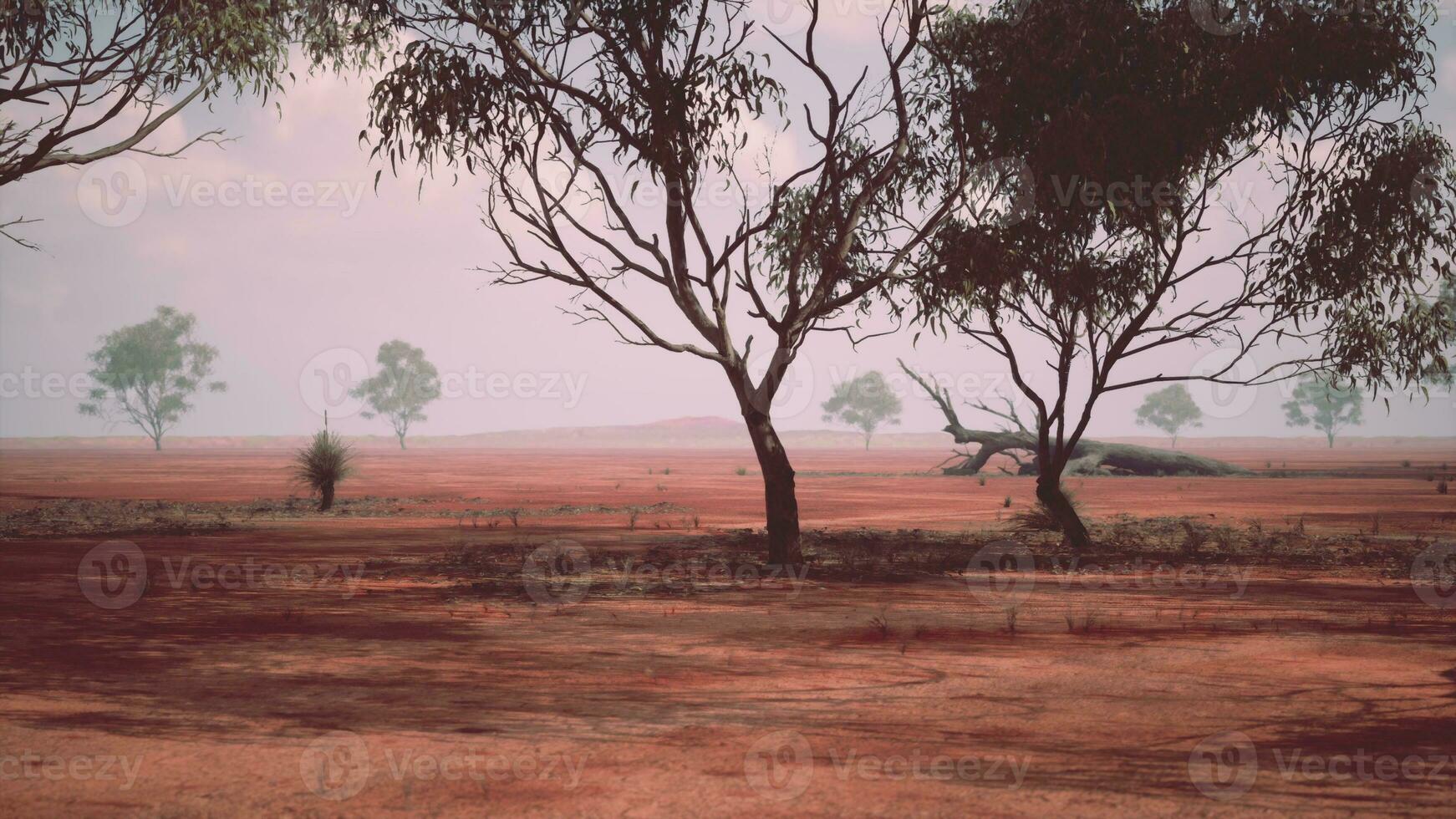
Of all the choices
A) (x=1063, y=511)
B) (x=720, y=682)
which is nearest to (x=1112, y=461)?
(x=1063, y=511)

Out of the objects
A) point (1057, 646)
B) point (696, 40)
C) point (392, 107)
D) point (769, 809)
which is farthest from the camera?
point (696, 40)

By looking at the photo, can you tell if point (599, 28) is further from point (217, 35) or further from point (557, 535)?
point (557, 535)

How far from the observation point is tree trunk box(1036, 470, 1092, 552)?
16.3 meters

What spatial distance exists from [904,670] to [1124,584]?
628 centimetres

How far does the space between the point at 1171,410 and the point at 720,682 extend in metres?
151

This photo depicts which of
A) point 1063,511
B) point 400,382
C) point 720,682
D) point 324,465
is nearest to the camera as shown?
point 720,682

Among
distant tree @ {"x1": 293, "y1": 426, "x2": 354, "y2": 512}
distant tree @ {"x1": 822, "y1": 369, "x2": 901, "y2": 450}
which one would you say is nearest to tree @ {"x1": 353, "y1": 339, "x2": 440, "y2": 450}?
distant tree @ {"x1": 822, "y1": 369, "x2": 901, "y2": 450}

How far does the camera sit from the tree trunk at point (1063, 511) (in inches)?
642

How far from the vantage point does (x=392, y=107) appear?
1241 cm

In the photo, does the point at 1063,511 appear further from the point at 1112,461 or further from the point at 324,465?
the point at 1112,461

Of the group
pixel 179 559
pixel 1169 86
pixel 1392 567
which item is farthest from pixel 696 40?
pixel 1392 567

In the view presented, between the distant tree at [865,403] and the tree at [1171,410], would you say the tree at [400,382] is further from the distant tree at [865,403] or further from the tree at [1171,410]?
the tree at [1171,410]

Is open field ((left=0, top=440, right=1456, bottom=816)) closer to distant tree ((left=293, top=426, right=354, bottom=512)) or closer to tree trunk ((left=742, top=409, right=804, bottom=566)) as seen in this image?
tree trunk ((left=742, top=409, right=804, bottom=566))

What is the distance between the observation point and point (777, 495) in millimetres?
14094
